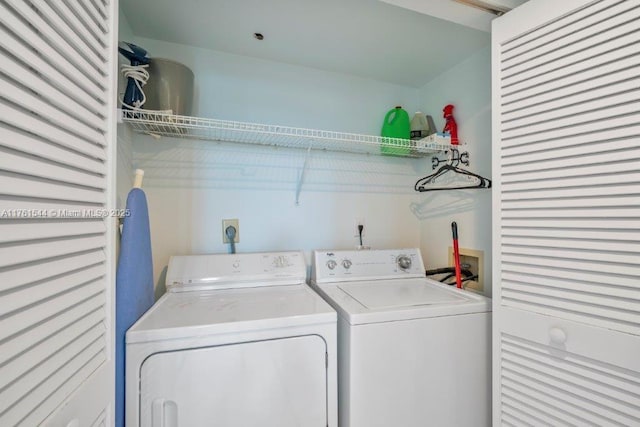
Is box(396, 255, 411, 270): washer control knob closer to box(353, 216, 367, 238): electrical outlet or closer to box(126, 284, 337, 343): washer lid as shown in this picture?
box(353, 216, 367, 238): electrical outlet

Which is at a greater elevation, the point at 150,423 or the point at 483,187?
the point at 483,187

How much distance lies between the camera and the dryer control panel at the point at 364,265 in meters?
1.71

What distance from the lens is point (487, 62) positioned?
1689mm

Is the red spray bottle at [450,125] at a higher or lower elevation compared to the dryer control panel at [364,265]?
higher

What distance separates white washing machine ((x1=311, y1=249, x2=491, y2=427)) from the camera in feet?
3.76

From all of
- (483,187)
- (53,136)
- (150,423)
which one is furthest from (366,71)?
(150,423)

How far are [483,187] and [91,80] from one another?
1.90 m

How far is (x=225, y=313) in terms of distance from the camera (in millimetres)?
1160

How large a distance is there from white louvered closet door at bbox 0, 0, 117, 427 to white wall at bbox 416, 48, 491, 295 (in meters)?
1.94

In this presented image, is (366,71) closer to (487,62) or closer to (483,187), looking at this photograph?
(487,62)

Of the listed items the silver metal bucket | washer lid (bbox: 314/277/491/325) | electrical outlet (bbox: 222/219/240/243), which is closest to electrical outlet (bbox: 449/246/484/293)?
washer lid (bbox: 314/277/491/325)

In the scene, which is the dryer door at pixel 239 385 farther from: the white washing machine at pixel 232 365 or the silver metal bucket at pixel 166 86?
the silver metal bucket at pixel 166 86

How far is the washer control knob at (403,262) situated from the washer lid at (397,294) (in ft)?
0.36

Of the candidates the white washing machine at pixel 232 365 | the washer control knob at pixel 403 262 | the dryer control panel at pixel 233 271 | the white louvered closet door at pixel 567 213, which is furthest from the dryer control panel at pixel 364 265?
the white louvered closet door at pixel 567 213
